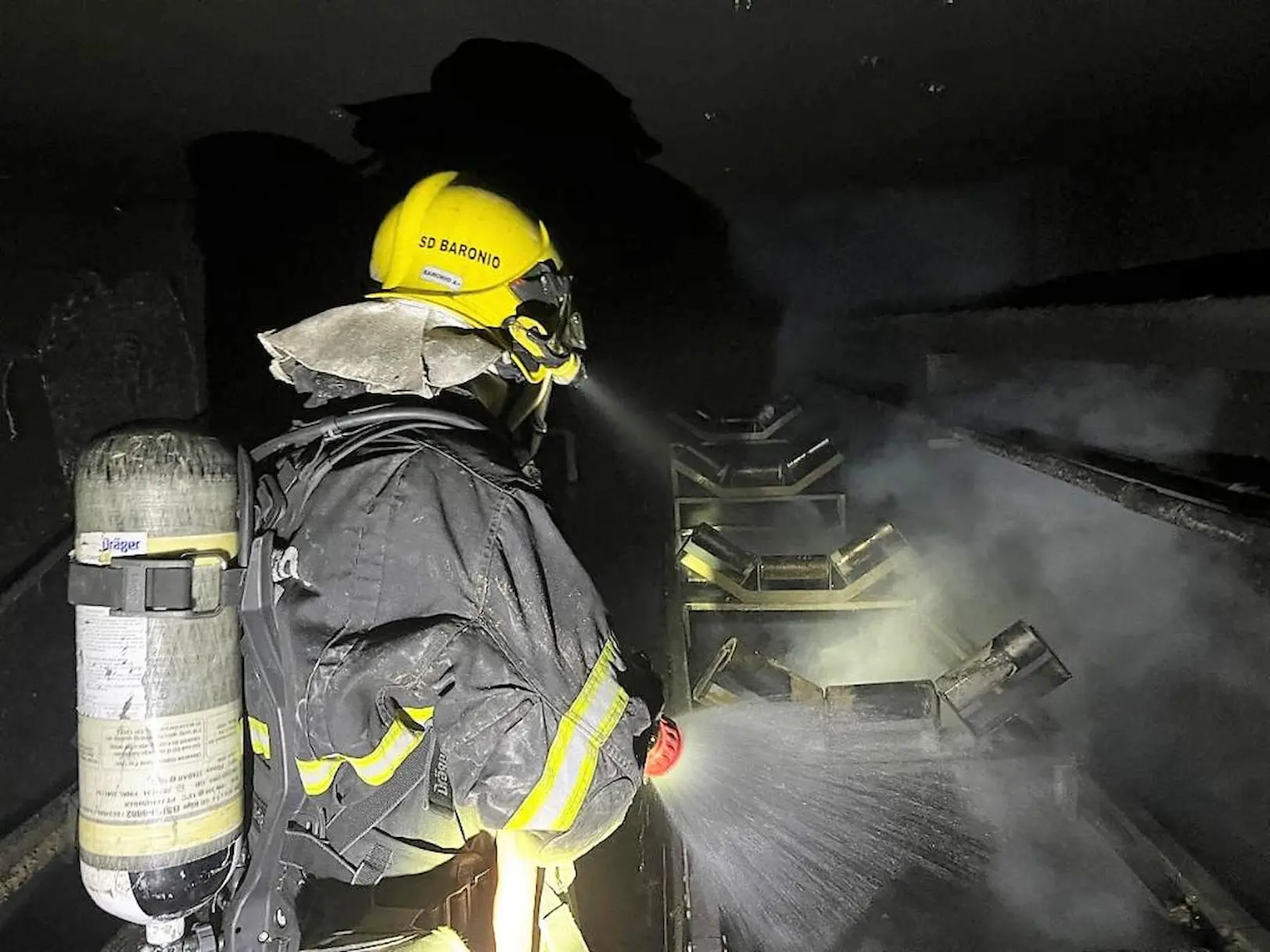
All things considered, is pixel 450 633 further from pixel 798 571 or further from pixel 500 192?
pixel 798 571

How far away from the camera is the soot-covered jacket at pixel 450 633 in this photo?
2021 mm

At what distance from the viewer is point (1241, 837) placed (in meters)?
2.82

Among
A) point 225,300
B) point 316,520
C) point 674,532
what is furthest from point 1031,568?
point 225,300

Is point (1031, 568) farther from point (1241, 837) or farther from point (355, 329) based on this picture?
point (355, 329)

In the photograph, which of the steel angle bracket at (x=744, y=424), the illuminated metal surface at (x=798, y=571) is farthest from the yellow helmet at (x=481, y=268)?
the steel angle bracket at (x=744, y=424)

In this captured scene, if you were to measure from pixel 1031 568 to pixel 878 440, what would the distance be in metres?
1.33

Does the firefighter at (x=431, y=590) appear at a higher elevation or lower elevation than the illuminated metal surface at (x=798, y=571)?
higher

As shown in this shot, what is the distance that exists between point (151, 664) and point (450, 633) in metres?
0.64

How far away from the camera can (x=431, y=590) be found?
2055mm

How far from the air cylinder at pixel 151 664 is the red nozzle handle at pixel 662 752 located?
3.56 feet

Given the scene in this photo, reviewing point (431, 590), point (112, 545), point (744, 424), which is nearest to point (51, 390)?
point (112, 545)

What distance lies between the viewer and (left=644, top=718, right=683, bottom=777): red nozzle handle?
258 cm

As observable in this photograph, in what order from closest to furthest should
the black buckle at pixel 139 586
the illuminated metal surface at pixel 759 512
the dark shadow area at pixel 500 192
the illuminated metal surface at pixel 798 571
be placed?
1. the black buckle at pixel 139 586
2. the dark shadow area at pixel 500 192
3. the illuminated metal surface at pixel 798 571
4. the illuminated metal surface at pixel 759 512

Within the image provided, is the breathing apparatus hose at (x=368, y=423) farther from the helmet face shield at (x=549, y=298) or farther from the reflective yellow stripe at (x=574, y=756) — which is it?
the reflective yellow stripe at (x=574, y=756)
